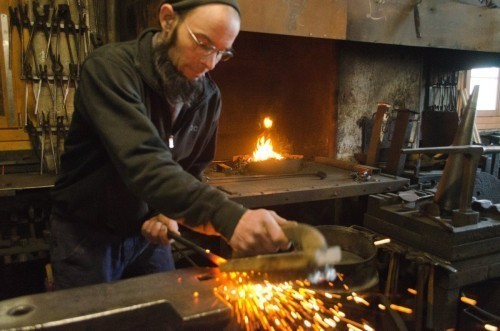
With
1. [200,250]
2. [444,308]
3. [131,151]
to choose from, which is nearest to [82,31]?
[131,151]

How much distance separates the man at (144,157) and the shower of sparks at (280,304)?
6.5 inches

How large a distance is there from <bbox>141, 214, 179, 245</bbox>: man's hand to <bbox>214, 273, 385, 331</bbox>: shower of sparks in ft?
1.29

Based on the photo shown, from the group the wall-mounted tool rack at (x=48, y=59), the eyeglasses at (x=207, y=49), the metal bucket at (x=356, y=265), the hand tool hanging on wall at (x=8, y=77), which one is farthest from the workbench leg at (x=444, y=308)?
the hand tool hanging on wall at (x=8, y=77)

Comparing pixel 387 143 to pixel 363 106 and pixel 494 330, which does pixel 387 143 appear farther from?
pixel 494 330

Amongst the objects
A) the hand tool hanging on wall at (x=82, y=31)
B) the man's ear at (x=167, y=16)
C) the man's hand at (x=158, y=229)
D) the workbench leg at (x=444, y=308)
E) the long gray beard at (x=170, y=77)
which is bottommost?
the workbench leg at (x=444, y=308)

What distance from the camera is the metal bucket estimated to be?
2.12 meters

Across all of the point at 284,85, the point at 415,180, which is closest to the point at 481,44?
the point at 415,180

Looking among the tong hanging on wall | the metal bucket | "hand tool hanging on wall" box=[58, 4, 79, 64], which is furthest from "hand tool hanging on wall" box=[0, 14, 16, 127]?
the tong hanging on wall

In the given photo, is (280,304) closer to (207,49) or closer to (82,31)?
(207,49)

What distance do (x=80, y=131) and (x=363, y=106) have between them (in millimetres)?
2910

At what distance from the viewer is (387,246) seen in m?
2.55

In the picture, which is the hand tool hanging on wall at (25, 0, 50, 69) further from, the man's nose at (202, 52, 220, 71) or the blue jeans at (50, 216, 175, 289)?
the man's nose at (202, 52, 220, 71)

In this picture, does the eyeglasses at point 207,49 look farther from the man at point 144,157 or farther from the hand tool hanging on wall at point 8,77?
the hand tool hanging on wall at point 8,77

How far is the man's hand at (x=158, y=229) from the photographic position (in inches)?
64.2
